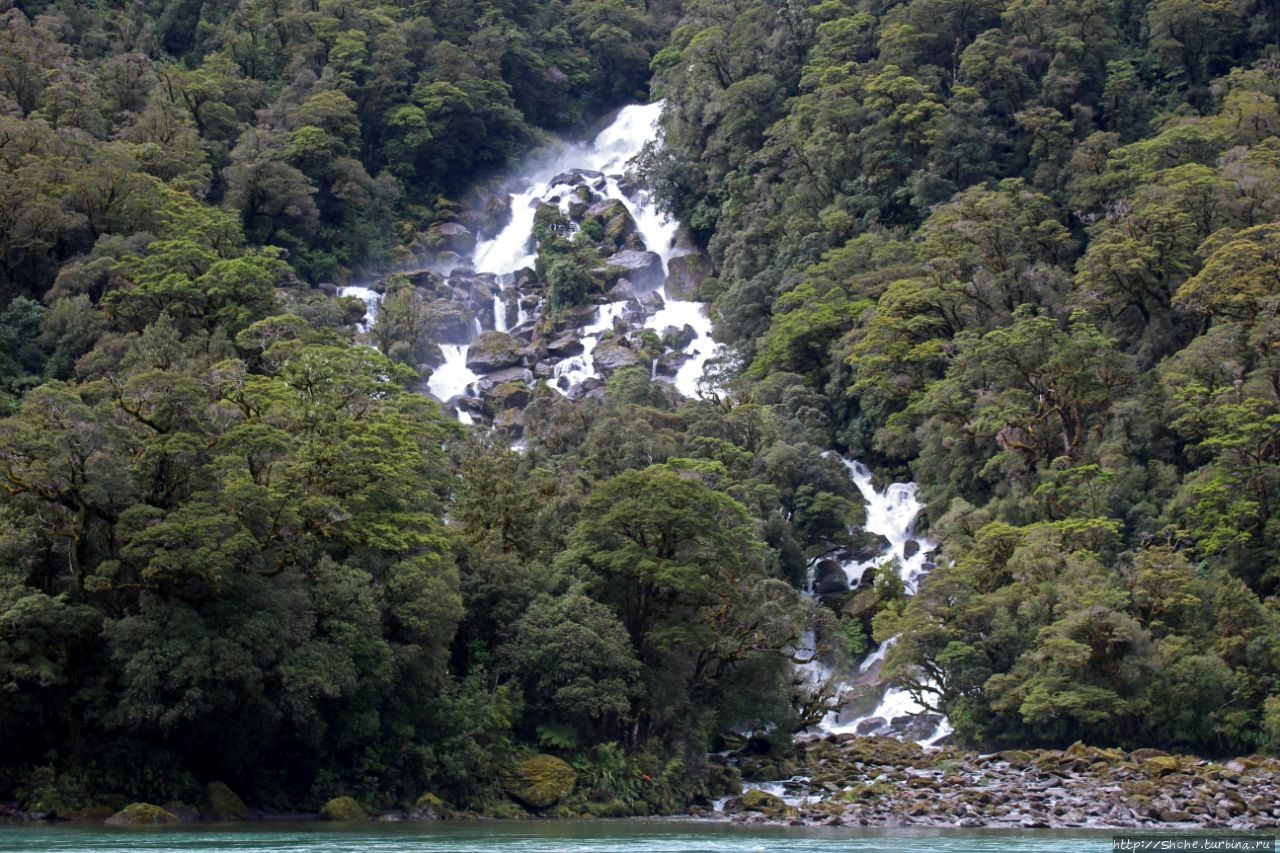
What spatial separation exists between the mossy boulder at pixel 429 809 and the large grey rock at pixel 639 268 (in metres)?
53.2

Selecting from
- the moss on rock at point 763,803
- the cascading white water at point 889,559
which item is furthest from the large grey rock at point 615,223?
the moss on rock at point 763,803

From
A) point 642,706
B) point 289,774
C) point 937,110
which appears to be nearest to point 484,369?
point 937,110

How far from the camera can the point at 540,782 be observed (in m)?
39.5

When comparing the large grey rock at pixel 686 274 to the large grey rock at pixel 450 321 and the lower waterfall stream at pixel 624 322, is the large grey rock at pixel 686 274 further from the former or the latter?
the large grey rock at pixel 450 321

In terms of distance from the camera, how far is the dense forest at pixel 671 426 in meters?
34.1

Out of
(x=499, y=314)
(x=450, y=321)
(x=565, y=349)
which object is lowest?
(x=565, y=349)

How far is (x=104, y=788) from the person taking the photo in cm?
3288

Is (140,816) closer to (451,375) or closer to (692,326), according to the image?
(451,375)

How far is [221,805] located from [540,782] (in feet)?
29.9

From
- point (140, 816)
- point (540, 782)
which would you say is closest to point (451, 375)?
point (540, 782)

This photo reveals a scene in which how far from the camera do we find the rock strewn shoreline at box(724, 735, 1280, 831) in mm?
35719

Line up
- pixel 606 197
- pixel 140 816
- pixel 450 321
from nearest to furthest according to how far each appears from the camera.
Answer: pixel 140 816
pixel 450 321
pixel 606 197

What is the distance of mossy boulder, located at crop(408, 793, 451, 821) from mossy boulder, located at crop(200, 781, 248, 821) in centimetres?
442

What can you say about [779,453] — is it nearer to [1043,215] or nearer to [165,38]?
[1043,215]
